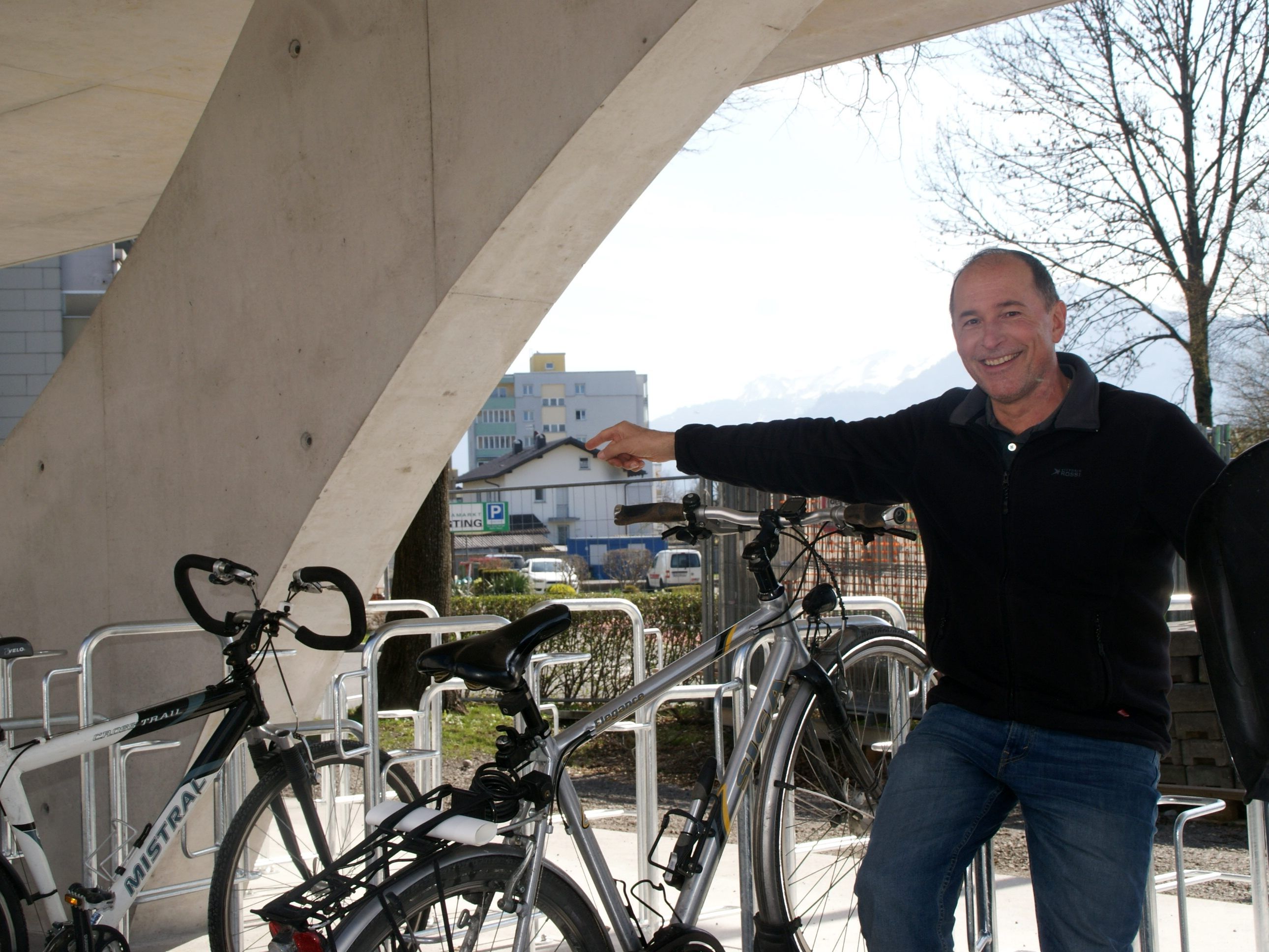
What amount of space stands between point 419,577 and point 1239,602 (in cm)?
829

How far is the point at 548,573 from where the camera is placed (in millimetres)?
19172

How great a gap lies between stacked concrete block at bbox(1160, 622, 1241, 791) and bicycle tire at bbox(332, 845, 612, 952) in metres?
5.73

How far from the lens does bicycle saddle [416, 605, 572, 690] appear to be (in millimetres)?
2406

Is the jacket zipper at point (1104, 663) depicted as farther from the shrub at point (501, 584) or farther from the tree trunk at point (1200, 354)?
the tree trunk at point (1200, 354)

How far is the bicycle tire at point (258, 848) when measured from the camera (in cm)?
328

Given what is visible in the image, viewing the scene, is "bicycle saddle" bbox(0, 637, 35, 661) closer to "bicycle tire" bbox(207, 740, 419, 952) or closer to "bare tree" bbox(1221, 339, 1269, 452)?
"bicycle tire" bbox(207, 740, 419, 952)

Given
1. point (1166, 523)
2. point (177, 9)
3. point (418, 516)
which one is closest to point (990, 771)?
point (1166, 523)

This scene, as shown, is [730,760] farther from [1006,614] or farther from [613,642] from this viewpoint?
[613,642]

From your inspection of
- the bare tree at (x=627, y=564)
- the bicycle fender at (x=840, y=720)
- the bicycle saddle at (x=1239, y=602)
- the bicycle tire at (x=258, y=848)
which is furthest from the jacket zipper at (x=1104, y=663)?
the bare tree at (x=627, y=564)

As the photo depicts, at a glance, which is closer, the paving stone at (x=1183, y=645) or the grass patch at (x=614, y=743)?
the paving stone at (x=1183, y=645)

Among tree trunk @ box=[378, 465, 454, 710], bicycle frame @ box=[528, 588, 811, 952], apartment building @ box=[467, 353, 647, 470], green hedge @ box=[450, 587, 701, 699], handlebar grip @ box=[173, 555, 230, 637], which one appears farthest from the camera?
apartment building @ box=[467, 353, 647, 470]

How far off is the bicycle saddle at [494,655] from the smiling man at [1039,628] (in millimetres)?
828

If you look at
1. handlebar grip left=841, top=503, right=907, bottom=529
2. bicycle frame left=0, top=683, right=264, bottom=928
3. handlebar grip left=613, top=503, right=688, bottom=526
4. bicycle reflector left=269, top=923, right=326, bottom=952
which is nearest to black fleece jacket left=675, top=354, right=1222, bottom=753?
handlebar grip left=841, top=503, right=907, bottom=529

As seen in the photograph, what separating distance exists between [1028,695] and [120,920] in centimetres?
248
